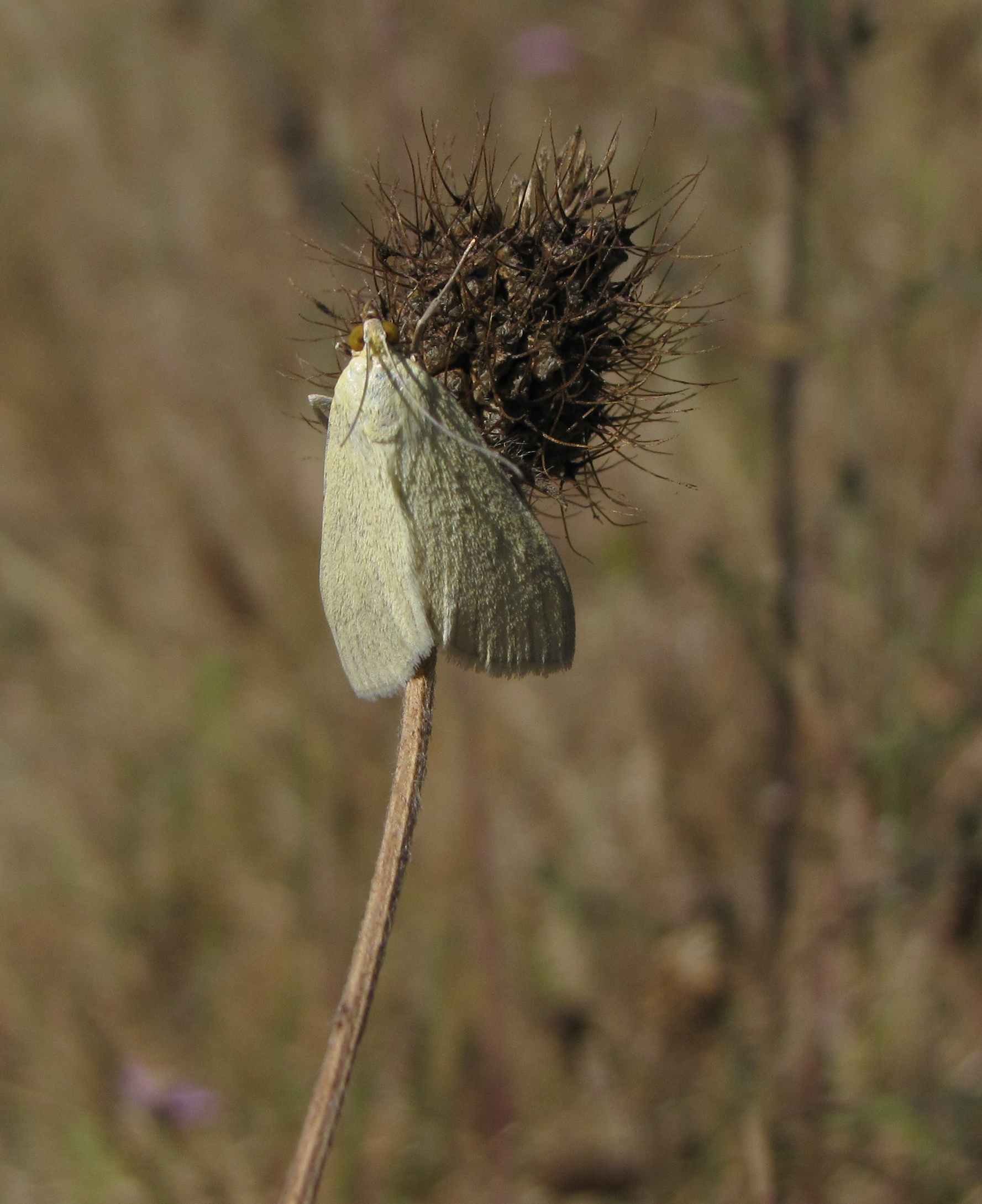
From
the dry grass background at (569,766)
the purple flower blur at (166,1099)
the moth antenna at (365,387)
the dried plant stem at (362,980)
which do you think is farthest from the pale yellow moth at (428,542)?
the purple flower blur at (166,1099)

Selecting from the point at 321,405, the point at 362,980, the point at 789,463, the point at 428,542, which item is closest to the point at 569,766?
the point at 789,463

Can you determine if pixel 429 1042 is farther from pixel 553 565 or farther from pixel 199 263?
pixel 199 263

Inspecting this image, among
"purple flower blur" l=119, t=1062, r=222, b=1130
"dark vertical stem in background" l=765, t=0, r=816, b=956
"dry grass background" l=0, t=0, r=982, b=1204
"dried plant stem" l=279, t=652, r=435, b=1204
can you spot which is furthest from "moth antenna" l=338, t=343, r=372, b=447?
"purple flower blur" l=119, t=1062, r=222, b=1130

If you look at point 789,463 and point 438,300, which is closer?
point 438,300

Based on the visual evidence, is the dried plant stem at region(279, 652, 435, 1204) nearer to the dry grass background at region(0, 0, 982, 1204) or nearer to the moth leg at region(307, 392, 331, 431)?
the moth leg at region(307, 392, 331, 431)

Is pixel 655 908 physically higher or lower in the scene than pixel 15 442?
lower

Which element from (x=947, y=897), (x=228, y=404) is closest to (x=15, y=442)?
(x=228, y=404)

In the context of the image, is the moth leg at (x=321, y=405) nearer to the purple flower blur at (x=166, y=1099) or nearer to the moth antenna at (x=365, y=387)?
the moth antenna at (x=365, y=387)

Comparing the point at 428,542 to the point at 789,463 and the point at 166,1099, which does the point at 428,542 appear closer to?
the point at 789,463
